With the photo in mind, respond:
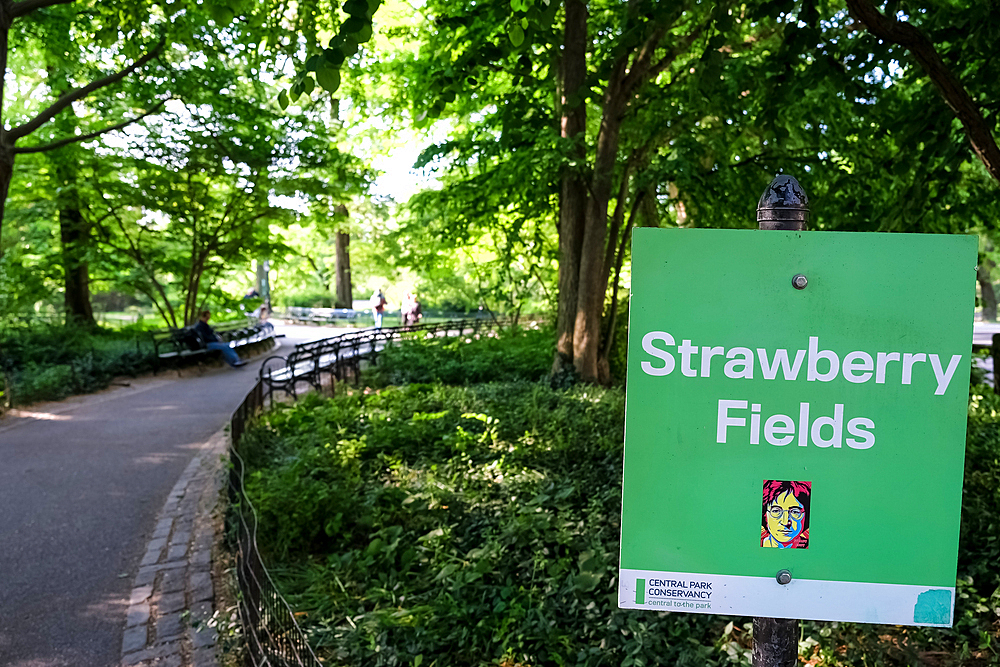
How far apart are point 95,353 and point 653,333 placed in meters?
15.9

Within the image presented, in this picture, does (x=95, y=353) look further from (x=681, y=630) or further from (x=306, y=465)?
(x=681, y=630)

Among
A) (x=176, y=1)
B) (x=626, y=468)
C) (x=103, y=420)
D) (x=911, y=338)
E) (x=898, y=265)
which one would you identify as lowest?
(x=103, y=420)

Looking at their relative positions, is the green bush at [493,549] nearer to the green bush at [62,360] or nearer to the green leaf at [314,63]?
the green leaf at [314,63]

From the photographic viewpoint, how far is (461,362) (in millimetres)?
13375

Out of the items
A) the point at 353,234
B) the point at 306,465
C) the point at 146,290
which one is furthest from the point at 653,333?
the point at 353,234

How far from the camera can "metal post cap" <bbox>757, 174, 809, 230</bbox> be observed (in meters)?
1.65

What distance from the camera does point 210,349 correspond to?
54.9ft

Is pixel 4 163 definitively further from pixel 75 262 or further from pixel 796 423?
pixel 796 423

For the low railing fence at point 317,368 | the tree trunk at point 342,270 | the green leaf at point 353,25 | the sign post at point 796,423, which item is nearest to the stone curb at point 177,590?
the low railing fence at point 317,368

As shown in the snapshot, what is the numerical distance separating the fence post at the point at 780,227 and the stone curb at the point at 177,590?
11.9 ft

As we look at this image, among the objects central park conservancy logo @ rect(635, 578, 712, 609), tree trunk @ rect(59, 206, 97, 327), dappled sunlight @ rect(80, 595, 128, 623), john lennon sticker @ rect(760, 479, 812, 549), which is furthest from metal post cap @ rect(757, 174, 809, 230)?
tree trunk @ rect(59, 206, 97, 327)

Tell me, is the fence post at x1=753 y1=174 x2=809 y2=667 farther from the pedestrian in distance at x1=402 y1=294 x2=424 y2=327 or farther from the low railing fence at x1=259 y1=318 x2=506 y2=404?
the pedestrian in distance at x1=402 y1=294 x2=424 y2=327

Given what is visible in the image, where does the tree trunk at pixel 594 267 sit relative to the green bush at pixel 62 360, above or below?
above

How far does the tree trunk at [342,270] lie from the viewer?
30609 mm
